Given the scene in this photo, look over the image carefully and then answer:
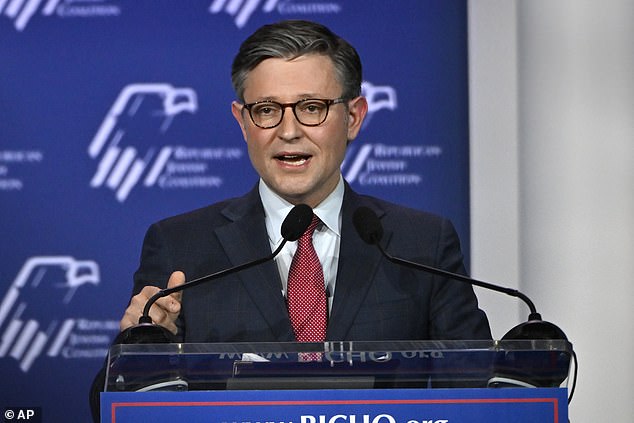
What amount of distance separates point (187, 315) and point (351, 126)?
2.08ft

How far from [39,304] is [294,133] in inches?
68.0

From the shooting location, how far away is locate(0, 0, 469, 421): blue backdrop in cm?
365

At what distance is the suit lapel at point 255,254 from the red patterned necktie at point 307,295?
0.11 feet

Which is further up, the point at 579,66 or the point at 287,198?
the point at 579,66

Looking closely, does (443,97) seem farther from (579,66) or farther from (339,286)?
(339,286)

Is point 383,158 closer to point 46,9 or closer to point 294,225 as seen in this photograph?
point 46,9

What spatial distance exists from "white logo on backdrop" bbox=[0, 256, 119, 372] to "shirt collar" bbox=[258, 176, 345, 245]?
1430 millimetres

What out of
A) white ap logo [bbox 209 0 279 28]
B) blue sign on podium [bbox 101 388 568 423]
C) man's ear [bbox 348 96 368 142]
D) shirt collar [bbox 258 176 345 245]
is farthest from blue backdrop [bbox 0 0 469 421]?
blue sign on podium [bbox 101 388 568 423]

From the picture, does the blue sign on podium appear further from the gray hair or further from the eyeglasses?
the gray hair

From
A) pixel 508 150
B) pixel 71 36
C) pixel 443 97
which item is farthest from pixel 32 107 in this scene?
pixel 508 150

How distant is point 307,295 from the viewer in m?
2.27

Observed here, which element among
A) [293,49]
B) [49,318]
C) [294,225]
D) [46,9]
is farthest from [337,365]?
[46,9]

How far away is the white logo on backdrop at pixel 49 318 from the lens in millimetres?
3641

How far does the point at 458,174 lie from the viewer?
12.3ft
